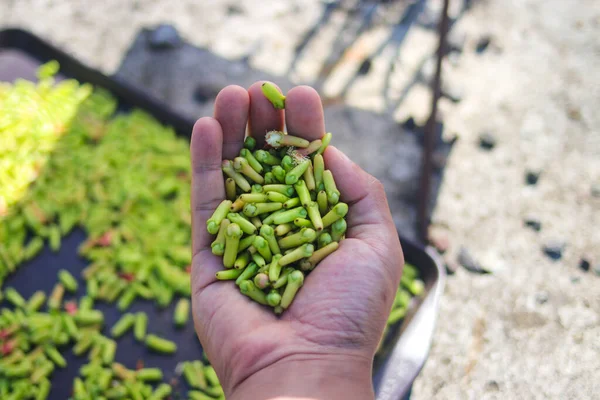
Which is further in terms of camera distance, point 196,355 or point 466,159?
point 466,159

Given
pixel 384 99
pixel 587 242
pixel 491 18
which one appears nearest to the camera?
pixel 587 242

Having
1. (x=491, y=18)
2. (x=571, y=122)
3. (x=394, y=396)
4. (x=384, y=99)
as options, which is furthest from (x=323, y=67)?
(x=394, y=396)

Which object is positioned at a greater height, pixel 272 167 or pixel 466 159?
pixel 272 167

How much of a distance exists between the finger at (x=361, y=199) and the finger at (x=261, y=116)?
494 millimetres

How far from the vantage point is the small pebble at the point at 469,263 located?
4094mm

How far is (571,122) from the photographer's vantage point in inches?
200

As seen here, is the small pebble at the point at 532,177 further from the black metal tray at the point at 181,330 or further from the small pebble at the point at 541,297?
the black metal tray at the point at 181,330

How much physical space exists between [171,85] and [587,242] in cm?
440

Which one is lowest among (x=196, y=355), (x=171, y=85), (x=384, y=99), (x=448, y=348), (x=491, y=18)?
(x=196, y=355)

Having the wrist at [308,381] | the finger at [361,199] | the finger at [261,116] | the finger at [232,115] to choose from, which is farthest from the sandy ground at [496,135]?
the finger at [232,115]

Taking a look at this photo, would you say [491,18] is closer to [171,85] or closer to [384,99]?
[384,99]

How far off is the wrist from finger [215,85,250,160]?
4.51 feet

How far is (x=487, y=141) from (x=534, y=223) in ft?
3.21

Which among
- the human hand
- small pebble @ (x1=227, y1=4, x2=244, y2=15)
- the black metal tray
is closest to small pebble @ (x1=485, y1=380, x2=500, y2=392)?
the black metal tray
